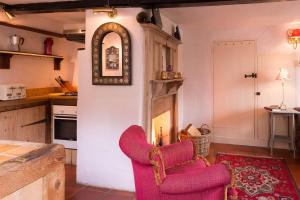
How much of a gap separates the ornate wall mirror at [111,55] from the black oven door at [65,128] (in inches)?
41.9

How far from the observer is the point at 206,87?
5.09 m

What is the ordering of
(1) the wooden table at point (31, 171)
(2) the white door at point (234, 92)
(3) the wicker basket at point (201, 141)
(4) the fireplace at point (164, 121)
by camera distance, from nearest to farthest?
(1) the wooden table at point (31, 171)
(4) the fireplace at point (164, 121)
(3) the wicker basket at point (201, 141)
(2) the white door at point (234, 92)

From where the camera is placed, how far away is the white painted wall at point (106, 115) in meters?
2.93

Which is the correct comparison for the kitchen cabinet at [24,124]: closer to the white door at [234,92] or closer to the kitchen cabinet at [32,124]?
the kitchen cabinet at [32,124]

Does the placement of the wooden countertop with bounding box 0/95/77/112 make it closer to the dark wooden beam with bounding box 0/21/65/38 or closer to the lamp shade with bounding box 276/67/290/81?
the dark wooden beam with bounding box 0/21/65/38

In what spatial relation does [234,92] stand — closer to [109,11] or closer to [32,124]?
[109,11]

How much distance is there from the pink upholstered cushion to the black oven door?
2114 mm

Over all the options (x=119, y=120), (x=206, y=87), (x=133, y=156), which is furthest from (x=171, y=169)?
(x=206, y=87)

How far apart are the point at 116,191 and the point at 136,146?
1.50 meters

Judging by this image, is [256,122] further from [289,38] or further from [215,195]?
[215,195]

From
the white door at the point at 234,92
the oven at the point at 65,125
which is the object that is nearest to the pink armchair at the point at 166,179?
the oven at the point at 65,125

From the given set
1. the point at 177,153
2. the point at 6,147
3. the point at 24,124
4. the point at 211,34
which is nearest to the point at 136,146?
the point at 177,153

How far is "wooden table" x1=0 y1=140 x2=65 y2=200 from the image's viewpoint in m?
0.86

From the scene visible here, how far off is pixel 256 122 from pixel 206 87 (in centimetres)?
112
